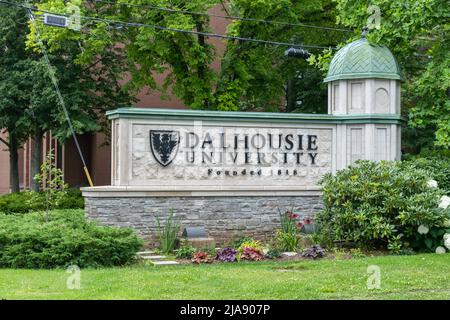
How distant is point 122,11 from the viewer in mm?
26906

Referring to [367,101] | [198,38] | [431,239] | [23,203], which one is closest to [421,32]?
[367,101]

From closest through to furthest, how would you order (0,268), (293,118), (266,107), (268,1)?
(0,268), (293,118), (268,1), (266,107)

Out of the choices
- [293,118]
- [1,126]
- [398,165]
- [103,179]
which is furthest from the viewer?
[103,179]

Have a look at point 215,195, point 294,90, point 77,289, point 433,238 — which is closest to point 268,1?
point 294,90

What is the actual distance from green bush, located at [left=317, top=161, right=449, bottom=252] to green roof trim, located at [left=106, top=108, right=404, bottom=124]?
6.89 feet

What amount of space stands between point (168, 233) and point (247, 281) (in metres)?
4.80

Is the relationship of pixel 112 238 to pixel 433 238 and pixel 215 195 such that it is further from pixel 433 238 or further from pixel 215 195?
pixel 433 238

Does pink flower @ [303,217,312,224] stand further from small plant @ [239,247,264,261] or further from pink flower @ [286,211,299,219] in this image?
small plant @ [239,247,264,261]

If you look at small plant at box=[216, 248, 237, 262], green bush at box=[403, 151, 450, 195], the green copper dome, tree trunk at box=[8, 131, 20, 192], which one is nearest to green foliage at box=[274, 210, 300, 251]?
small plant at box=[216, 248, 237, 262]

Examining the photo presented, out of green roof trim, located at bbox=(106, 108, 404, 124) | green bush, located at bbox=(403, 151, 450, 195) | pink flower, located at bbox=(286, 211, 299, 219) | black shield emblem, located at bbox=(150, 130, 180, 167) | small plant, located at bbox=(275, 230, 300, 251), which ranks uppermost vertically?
green roof trim, located at bbox=(106, 108, 404, 124)

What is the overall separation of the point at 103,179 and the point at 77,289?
90.7ft

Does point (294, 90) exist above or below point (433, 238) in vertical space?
above

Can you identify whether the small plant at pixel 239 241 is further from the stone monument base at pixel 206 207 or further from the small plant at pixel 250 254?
the small plant at pixel 250 254

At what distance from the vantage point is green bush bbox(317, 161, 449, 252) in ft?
43.9
